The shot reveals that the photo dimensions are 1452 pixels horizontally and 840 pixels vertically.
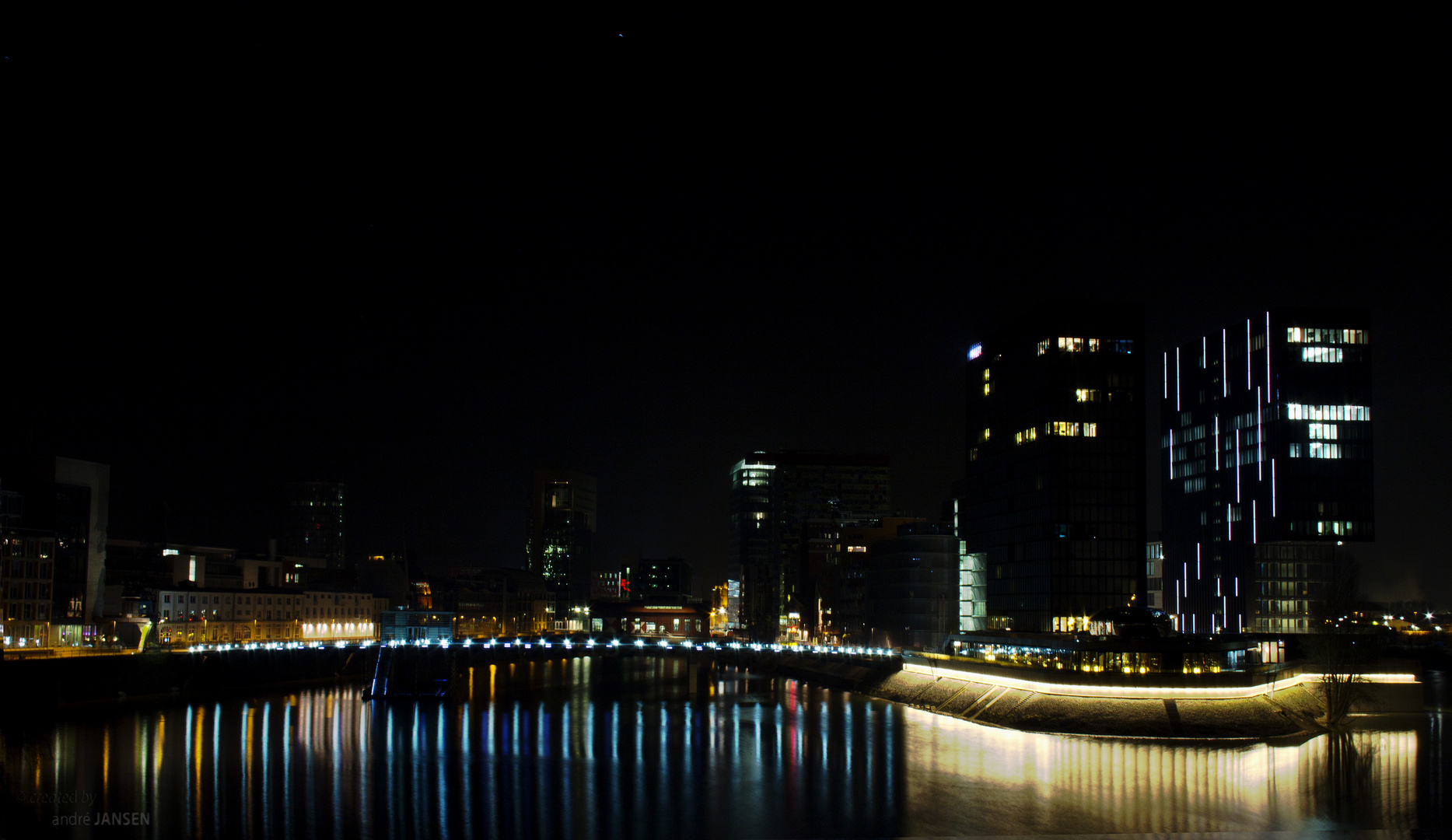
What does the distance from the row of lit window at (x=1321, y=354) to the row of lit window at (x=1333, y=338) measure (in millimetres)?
733

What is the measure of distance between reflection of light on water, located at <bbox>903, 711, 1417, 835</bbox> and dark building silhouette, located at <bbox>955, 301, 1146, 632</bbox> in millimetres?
49590

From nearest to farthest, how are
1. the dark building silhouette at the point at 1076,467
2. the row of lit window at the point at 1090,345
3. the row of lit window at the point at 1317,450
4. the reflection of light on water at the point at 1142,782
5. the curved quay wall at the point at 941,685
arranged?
the reflection of light on water at the point at 1142,782
the curved quay wall at the point at 941,685
the dark building silhouette at the point at 1076,467
the row of lit window at the point at 1317,450
the row of lit window at the point at 1090,345

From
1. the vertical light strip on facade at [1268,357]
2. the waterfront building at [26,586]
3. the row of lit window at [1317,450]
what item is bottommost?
the waterfront building at [26,586]

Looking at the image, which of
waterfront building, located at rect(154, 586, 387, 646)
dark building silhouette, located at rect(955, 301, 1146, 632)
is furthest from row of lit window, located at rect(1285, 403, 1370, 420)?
waterfront building, located at rect(154, 586, 387, 646)

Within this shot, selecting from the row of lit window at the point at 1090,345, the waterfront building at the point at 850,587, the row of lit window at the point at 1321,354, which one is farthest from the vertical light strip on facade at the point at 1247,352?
the waterfront building at the point at 850,587

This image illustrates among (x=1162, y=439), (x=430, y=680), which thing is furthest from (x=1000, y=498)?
(x=430, y=680)

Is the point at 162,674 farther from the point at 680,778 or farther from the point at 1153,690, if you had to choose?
the point at 1153,690

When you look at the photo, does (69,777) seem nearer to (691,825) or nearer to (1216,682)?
(691,825)

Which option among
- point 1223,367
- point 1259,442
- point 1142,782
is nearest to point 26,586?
point 1142,782

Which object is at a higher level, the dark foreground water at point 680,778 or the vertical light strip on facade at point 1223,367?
the vertical light strip on facade at point 1223,367

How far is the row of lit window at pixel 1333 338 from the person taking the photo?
135 metres

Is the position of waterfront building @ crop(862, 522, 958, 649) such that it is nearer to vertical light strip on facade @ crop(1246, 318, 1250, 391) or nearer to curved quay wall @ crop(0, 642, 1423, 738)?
curved quay wall @ crop(0, 642, 1423, 738)

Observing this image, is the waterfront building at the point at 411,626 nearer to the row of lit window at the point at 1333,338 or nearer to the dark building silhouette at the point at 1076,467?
the dark building silhouette at the point at 1076,467

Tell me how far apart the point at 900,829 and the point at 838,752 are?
23.7 m
